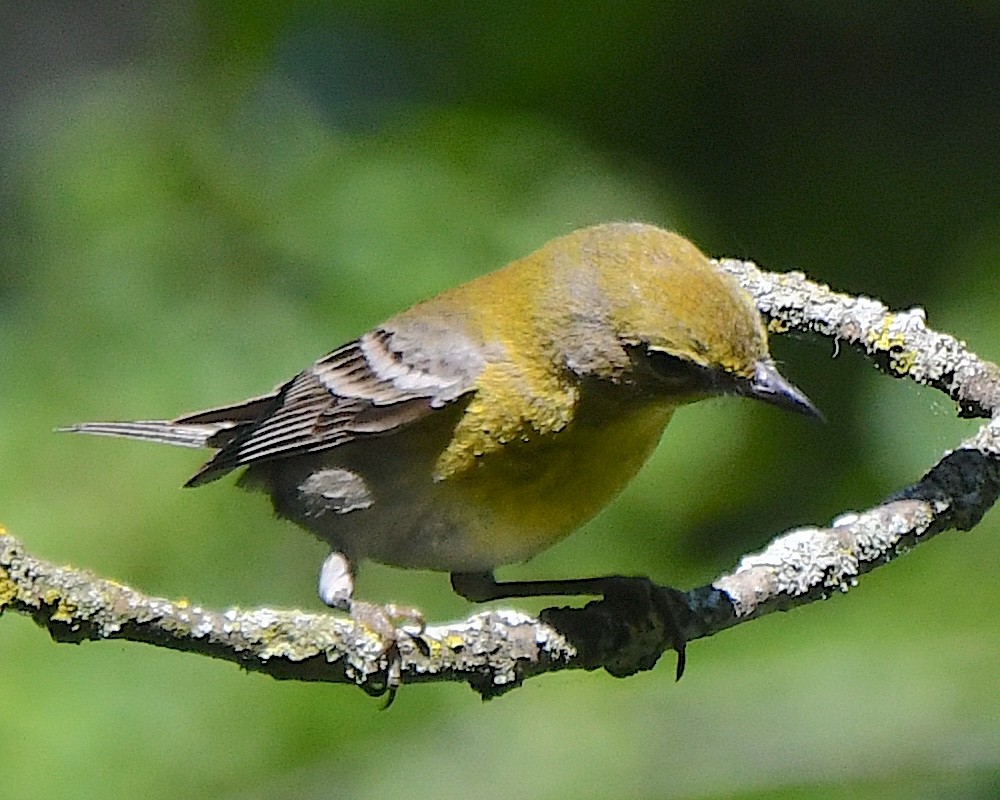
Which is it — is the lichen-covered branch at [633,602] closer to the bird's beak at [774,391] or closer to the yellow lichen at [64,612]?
the yellow lichen at [64,612]

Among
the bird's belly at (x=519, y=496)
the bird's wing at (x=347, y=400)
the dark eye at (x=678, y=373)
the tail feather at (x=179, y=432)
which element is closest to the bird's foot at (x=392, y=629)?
the bird's belly at (x=519, y=496)

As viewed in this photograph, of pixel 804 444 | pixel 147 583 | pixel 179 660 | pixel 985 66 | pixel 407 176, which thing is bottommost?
pixel 179 660

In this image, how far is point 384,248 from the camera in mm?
4895

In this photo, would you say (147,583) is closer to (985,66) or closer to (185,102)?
(185,102)

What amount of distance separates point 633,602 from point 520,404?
0.56m

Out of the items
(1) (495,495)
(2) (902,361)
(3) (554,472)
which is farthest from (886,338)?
(1) (495,495)

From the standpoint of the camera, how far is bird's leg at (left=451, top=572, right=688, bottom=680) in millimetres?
3258

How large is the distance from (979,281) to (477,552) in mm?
2289

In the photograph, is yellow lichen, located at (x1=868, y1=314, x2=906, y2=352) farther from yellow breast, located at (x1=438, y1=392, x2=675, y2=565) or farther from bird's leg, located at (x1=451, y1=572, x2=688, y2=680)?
bird's leg, located at (x1=451, y1=572, x2=688, y2=680)

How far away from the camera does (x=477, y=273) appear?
4.85 meters

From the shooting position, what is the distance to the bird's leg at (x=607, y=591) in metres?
3.26

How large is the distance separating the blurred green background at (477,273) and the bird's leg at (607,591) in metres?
0.32

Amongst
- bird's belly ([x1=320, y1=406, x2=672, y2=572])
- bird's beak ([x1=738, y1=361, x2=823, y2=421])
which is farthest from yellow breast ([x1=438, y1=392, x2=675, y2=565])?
bird's beak ([x1=738, y1=361, x2=823, y2=421])

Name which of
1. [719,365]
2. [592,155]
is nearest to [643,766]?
[719,365]
